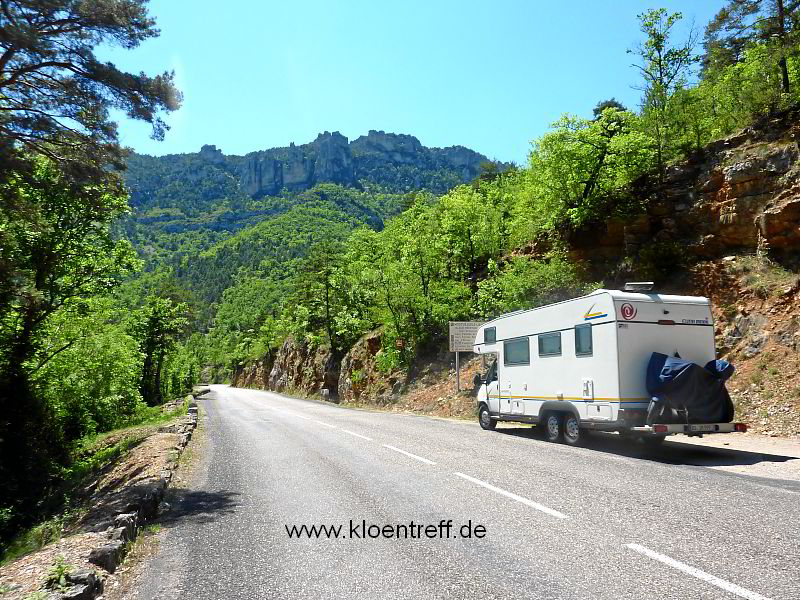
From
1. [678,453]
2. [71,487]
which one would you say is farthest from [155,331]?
[678,453]

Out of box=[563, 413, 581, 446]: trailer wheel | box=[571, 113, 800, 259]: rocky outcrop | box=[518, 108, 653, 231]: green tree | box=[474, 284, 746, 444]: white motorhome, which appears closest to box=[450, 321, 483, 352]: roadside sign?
box=[518, 108, 653, 231]: green tree

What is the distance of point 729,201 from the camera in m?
20.2

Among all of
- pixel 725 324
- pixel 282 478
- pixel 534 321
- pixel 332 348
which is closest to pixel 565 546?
pixel 282 478

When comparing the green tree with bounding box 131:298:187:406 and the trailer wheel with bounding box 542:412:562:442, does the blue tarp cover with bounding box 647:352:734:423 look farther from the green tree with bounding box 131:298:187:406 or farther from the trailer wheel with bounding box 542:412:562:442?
the green tree with bounding box 131:298:187:406

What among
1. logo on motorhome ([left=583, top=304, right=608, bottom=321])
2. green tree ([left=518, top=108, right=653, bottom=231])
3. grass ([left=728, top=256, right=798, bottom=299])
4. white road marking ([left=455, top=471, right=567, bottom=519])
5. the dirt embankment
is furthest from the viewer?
green tree ([left=518, top=108, right=653, bottom=231])

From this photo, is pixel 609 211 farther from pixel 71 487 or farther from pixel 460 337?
pixel 71 487

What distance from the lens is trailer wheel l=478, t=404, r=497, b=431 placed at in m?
16.8

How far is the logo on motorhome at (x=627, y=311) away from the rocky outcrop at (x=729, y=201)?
10.7 m

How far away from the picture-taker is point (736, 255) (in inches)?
771

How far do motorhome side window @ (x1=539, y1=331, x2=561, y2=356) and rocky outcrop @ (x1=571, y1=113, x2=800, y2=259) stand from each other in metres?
10.6

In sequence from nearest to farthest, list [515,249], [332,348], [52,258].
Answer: [52,258], [515,249], [332,348]

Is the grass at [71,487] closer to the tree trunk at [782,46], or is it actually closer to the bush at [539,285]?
the bush at [539,285]

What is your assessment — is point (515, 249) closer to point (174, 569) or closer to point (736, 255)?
point (736, 255)

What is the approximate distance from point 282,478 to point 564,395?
23.4 ft
